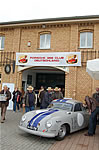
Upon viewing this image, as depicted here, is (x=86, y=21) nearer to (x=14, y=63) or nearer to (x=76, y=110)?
(x=14, y=63)

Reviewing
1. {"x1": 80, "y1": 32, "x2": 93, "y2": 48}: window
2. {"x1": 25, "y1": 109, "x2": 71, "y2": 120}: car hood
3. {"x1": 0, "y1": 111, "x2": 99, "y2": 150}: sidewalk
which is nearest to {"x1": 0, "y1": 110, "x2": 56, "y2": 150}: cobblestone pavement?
{"x1": 0, "y1": 111, "x2": 99, "y2": 150}: sidewalk

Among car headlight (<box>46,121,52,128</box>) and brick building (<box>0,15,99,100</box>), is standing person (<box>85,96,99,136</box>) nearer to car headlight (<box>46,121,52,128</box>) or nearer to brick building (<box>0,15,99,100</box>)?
car headlight (<box>46,121,52,128</box>)

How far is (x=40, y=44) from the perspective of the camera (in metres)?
12.9

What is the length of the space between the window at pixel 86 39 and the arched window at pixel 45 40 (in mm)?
2711

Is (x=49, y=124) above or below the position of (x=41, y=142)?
above

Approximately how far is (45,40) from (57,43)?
4.02 feet

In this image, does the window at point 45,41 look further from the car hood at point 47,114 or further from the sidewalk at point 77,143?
the sidewalk at point 77,143

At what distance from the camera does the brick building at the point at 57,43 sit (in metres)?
11.3

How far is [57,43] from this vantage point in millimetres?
12219

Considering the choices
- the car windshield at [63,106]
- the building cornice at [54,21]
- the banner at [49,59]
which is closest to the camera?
the car windshield at [63,106]

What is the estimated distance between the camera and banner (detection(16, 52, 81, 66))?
11.4 m

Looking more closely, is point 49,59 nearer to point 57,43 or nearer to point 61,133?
point 57,43

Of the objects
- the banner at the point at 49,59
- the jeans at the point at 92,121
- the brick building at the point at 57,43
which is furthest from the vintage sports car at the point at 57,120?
the banner at the point at 49,59

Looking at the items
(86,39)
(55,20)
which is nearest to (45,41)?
(55,20)
